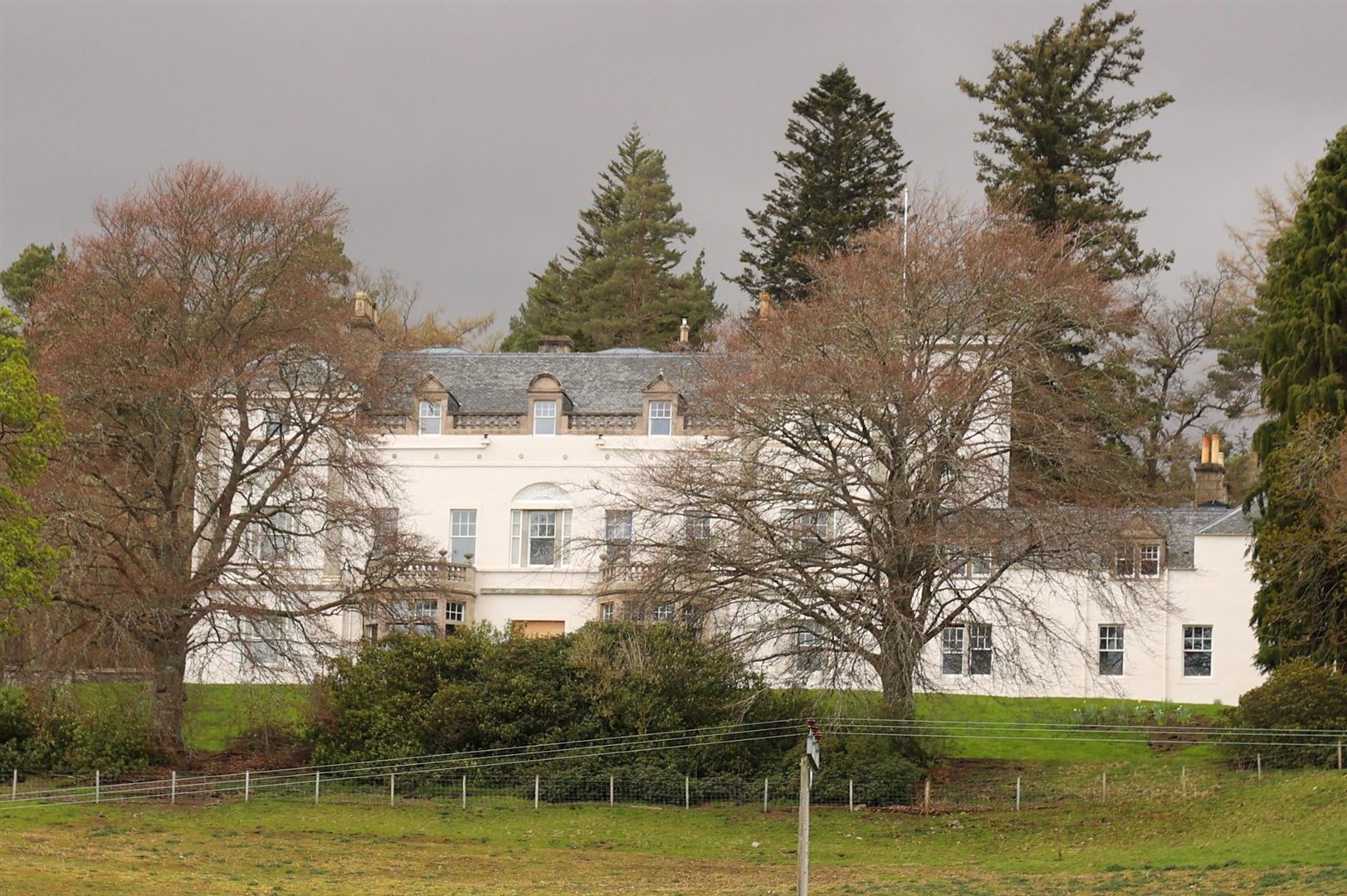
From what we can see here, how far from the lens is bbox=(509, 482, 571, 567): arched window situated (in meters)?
55.7

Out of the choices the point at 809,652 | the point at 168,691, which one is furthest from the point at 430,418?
the point at 809,652

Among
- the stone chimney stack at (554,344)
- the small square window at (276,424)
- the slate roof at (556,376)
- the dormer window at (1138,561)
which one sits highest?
the stone chimney stack at (554,344)

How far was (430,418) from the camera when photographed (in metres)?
56.4

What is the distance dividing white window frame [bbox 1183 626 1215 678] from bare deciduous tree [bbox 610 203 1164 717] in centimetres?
1242

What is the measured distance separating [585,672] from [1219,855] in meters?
15.6

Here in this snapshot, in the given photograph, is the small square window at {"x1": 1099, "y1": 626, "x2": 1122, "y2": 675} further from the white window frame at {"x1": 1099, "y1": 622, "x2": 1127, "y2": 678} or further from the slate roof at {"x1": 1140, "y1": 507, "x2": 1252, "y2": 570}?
the slate roof at {"x1": 1140, "y1": 507, "x2": 1252, "y2": 570}

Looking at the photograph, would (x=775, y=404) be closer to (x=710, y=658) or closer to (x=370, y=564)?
(x=710, y=658)

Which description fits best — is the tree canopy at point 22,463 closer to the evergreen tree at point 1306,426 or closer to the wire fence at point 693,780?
the wire fence at point 693,780

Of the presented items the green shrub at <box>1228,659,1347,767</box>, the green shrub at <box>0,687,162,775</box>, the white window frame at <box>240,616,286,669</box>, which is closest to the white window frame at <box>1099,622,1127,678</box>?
the green shrub at <box>1228,659,1347,767</box>

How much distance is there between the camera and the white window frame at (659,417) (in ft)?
181

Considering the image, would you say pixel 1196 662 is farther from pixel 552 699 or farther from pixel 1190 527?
pixel 552 699

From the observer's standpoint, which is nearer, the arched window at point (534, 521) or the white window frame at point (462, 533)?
the arched window at point (534, 521)

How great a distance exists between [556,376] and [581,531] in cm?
560

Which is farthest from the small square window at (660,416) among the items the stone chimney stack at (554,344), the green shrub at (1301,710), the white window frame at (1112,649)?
the green shrub at (1301,710)
